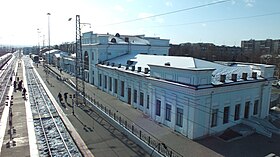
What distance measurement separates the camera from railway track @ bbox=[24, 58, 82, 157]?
59.9 ft

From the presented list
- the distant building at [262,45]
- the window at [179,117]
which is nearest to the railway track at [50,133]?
the window at [179,117]

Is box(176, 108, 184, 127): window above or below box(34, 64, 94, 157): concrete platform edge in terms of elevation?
above

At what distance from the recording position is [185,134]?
20297mm

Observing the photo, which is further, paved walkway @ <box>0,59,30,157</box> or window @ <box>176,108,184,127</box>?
window @ <box>176,108,184,127</box>

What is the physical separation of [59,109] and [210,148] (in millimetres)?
19133

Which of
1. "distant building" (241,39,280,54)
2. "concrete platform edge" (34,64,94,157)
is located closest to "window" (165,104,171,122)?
"concrete platform edge" (34,64,94,157)

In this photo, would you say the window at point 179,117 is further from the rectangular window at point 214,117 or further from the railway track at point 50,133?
the railway track at point 50,133

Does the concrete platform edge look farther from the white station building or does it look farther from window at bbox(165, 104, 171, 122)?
window at bbox(165, 104, 171, 122)

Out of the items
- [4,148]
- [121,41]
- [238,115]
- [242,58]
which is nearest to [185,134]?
[238,115]

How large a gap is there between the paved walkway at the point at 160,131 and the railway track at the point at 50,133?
6.18 metres

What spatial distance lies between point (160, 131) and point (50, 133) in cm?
986

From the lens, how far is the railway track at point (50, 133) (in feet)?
59.9

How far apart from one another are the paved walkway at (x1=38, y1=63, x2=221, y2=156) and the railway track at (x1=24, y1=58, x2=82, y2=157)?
618 cm

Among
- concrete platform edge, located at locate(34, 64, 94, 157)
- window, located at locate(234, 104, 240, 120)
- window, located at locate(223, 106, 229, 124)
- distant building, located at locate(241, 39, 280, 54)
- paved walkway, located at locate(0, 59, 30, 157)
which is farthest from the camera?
distant building, located at locate(241, 39, 280, 54)
